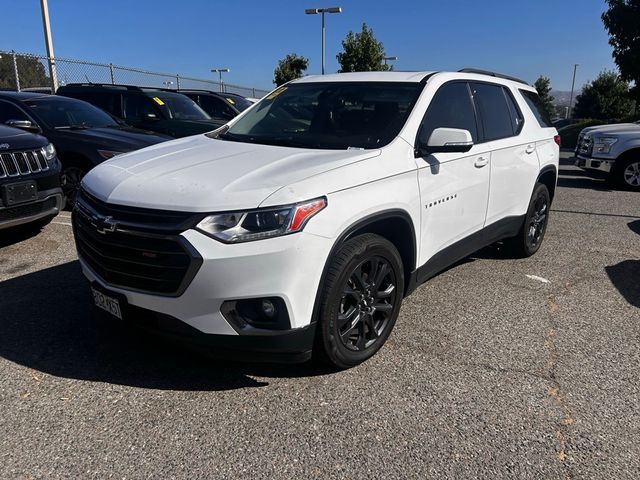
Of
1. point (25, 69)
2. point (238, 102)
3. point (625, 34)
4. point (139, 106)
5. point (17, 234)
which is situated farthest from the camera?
point (625, 34)

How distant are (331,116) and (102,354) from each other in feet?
7.39

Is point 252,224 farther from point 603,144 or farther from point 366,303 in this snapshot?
point 603,144

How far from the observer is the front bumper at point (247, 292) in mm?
2578

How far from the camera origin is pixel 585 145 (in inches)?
432

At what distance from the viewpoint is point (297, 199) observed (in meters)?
2.66

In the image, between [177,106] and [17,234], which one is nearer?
[17,234]

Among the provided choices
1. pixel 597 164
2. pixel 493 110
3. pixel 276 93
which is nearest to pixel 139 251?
pixel 276 93

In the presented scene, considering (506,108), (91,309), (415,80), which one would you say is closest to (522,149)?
(506,108)

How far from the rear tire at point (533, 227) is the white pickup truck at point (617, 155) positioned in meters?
5.68

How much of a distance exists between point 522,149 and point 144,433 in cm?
396

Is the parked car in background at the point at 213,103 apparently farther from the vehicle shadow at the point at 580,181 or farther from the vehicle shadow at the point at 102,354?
the vehicle shadow at the point at 102,354

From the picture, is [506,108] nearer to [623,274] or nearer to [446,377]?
[623,274]

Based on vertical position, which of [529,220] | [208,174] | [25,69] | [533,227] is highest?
[25,69]

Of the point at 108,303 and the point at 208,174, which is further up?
the point at 208,174
